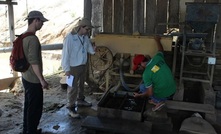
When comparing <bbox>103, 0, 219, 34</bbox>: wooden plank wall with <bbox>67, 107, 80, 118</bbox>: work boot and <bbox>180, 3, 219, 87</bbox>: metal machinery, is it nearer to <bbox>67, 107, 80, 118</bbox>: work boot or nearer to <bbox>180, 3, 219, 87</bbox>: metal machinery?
<bbox>180, 3, 219, 87</bbox>: metal machinery

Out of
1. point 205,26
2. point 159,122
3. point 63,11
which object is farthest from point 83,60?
point 63,11

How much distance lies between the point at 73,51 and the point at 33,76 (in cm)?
109

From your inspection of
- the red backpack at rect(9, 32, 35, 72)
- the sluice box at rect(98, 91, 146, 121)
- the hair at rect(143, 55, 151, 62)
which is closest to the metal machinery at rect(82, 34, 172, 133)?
the sluice box at rect(98, 91, 146, 121)

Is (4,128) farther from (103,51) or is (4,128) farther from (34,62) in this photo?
(103,51)

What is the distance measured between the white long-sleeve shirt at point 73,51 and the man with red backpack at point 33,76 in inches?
29.5

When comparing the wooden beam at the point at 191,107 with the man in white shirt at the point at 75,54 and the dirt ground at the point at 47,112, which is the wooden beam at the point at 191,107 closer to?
the dirt ground at the point at 47,112

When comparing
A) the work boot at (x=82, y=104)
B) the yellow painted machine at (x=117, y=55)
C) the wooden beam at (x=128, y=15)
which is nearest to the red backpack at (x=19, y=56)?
the work boot at (x=82, y=104)

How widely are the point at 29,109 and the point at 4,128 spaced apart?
3.08 feet

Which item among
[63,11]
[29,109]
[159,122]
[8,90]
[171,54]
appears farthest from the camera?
[63,11]

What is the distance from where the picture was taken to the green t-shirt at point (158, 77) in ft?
14.9

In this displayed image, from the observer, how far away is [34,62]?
12.2 ft

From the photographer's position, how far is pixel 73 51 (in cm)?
478

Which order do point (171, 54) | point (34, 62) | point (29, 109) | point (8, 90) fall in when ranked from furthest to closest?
point (8, 90) → point (171, 54) → point (29, 109) → point (34, 62)

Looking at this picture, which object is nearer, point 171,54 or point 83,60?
point 83,60
